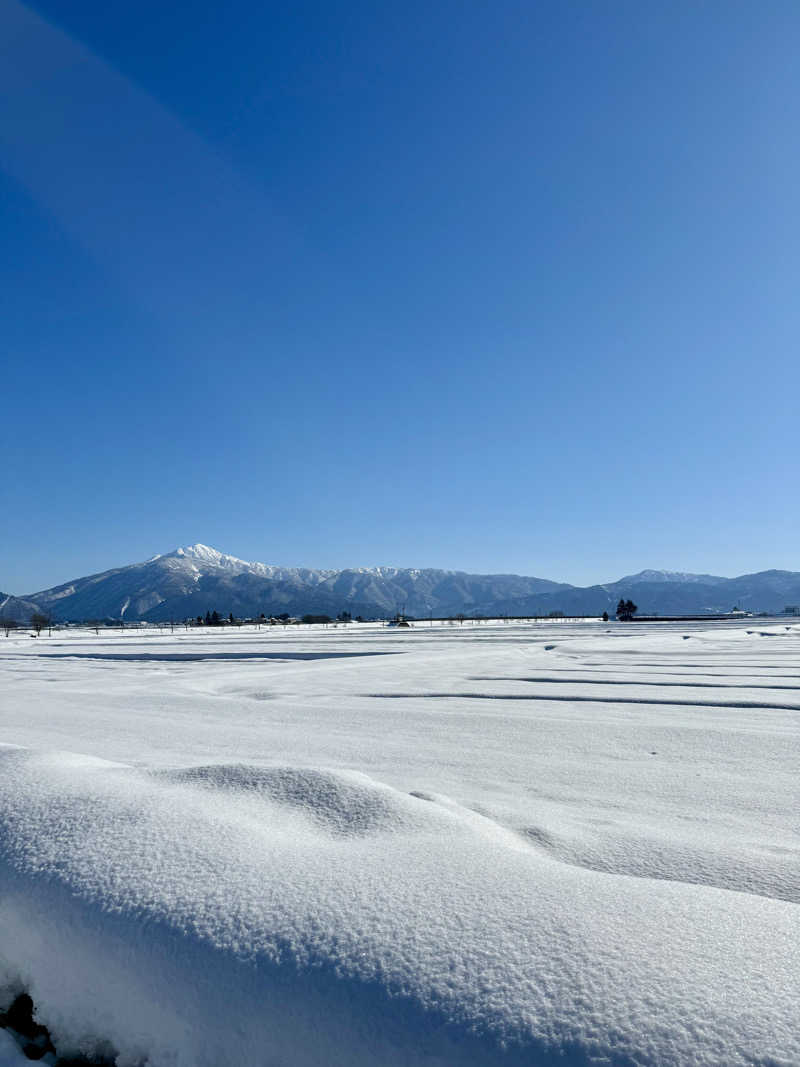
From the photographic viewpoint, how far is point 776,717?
239 inches

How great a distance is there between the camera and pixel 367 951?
1492mm

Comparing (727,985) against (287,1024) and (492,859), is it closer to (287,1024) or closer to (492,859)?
(492,859)

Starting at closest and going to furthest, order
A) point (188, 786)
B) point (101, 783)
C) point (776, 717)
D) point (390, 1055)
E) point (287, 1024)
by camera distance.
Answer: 1. point (390, 1055)
2. point (287, 1024)
3. point (101, 783)
4. point (188, 786)
5. point (776, 717)

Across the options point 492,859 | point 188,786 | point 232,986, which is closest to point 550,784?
point 492,859

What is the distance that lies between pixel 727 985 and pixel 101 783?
2.64 metres

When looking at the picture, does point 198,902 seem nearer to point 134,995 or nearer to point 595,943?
point 134,995

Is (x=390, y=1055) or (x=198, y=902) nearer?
(x=390, y=1055)

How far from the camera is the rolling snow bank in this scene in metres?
1.23

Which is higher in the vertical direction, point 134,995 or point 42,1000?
point 134,995

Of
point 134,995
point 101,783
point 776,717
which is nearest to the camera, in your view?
point 134,995

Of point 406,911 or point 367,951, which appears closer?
point 367,951

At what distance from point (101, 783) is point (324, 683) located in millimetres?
7402

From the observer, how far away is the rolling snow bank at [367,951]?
48.5 inches

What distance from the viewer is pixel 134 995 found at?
1594 millimetres
